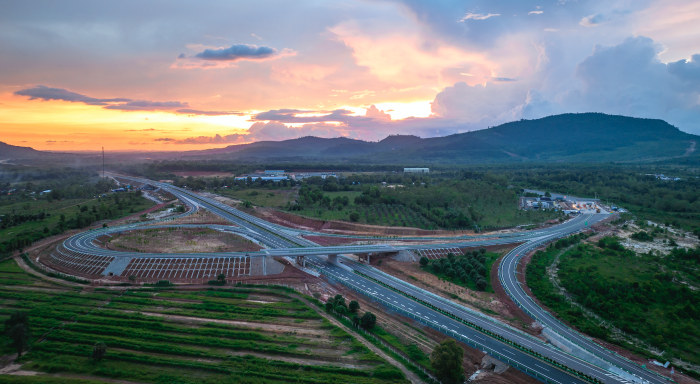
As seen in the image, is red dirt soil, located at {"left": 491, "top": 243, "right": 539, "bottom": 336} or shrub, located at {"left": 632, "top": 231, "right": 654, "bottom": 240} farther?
shrub, located at {"left": 632, "top": 231, "right": 654, "bottom": 240}

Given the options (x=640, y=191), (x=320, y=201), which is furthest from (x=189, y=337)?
(x=640, y=191)

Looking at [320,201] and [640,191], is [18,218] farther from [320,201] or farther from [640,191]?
[640,191]

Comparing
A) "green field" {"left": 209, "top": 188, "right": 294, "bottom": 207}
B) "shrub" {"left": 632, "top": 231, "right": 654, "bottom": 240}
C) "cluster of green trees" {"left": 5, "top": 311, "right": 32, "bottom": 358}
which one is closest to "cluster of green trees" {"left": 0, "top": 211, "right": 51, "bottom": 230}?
"green field" {"left": 209, "top": 188, "right": 294, "bottom": 207}

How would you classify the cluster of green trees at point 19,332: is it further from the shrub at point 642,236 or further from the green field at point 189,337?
the shrub at point 642,236

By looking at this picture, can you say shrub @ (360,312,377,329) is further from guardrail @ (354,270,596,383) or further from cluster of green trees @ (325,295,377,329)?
guardrail @ (354,270,596,383)

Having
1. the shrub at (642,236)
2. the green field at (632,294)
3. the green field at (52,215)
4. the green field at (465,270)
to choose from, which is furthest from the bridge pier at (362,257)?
the green field at (52,215)

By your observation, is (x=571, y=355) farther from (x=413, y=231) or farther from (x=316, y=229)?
(x=316, y=229)
